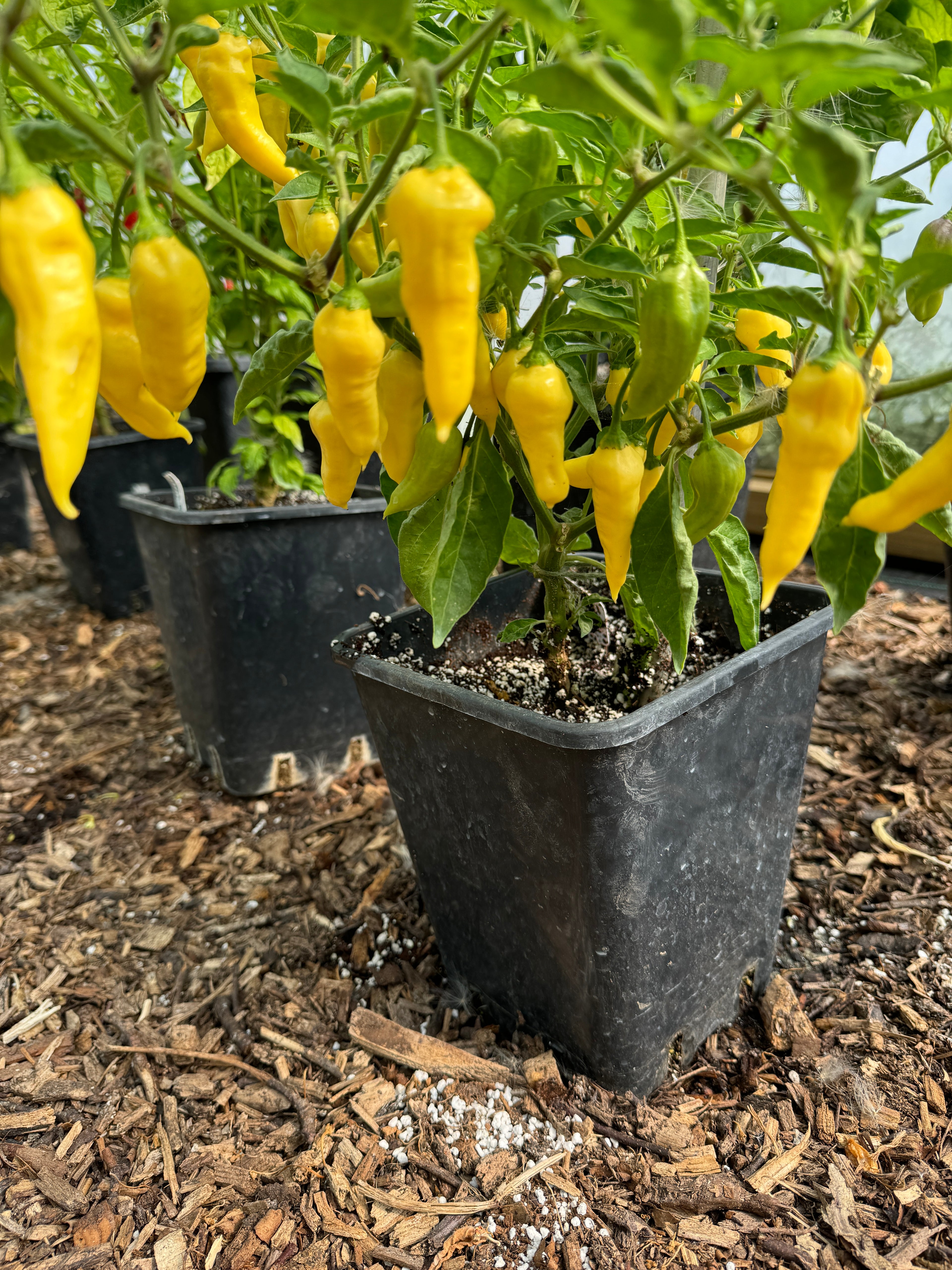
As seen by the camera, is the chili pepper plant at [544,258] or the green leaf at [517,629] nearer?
the chili pepper plant at [544,258]

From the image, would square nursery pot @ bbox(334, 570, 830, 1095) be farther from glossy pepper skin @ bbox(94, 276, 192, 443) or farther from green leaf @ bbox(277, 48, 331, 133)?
green leaf @ bbox(277, 48, 331, 133)

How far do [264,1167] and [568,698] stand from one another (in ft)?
1.82

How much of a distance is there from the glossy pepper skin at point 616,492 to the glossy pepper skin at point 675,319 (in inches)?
4.0

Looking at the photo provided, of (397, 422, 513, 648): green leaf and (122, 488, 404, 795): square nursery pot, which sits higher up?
(397, 422, 513, 648): green leaf

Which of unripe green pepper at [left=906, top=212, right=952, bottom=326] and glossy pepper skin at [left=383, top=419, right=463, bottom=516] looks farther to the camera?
glossy pepper skin at [left=383, top=419, right=463, bottom=516]

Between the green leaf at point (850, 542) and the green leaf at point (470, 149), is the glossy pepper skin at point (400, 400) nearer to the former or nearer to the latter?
the green leaf at point (470, 149)

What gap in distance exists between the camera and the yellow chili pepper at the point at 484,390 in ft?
2.04

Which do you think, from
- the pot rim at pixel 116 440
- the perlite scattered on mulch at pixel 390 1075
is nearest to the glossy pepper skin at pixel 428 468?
the perlite scattered on mulch at pixel 390 1075

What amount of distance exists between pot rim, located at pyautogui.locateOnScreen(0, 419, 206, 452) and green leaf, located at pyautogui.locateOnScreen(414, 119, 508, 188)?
1.63 m

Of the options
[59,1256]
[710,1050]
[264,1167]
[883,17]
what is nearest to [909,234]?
[883,17]

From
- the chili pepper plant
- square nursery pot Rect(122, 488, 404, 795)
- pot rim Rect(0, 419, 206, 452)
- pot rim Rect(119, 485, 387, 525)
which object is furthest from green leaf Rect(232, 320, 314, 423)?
pot rim Rect(0, 419, 206, 452)

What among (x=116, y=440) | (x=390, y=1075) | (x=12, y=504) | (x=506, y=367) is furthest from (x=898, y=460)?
(x=12, y=504)

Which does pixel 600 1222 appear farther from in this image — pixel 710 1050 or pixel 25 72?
pixel 25 72

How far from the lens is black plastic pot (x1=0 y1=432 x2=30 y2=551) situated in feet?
10.5
